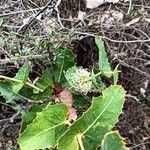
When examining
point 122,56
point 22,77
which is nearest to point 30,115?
point 22,77

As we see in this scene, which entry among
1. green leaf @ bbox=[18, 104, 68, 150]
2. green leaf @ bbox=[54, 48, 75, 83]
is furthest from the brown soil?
green leaf @ bbox=[18, 104, 68, 150]

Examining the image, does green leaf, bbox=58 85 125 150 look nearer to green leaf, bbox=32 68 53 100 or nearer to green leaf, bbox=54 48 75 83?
green leaf, bbox=32 68 53 100

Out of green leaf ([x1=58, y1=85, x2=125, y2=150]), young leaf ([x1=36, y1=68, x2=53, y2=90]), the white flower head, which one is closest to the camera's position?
green leaf ([x1=58, y1=85, x2=125, y2=150])

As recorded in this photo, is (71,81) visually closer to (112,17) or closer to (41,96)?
(41,96)

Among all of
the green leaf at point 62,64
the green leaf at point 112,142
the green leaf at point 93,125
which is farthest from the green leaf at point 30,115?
the green leaf at point 112,142

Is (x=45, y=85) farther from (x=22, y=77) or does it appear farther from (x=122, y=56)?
(x=122, y=56)

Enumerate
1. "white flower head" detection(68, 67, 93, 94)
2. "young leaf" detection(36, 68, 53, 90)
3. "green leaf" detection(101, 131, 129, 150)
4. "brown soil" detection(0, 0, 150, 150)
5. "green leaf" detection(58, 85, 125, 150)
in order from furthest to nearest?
1. "brown soil" detection(0, 0, 150, 150)
2. "young leaf" detection(36, 68, 53, 90)
3. "white flower head" detection(68, 67, 93, 94)
4. "green leaf" detection(58, 85, 125, 150)
5. "green leaf" detection(101, 131, 129, 150)

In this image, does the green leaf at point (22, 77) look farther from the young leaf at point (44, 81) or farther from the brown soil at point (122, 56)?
the brown soil at point (122, 56)
